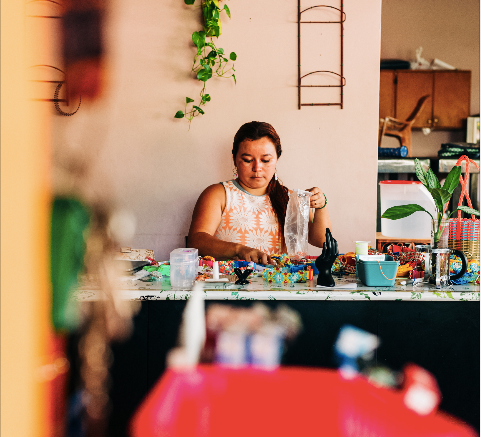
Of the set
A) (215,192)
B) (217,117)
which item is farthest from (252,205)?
(217,117)

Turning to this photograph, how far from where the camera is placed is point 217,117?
2.53 m

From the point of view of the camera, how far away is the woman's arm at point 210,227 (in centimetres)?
191

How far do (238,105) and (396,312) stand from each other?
1615 millimetres

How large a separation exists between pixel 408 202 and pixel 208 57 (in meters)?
1.37

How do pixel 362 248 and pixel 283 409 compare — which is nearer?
pixel 283 409

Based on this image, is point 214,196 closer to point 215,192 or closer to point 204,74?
point 215,192

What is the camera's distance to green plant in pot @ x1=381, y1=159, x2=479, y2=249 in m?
1.38

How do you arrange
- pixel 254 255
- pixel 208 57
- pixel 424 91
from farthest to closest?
1. pixel 424 91
2. pixel 208 57
3. pixel 254 255

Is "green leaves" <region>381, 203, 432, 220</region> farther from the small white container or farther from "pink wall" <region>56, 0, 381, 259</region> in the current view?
"pink wall" <region>56, 0, 381, 259</region>

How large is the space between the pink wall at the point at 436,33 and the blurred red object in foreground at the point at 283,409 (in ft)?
15.4

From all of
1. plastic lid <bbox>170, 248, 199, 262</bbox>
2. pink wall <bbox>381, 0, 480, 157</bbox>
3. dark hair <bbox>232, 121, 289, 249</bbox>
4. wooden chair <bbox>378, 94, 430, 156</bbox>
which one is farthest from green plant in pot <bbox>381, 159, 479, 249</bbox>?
pink wall <bbox>381, 0, 480, 157</bbox>

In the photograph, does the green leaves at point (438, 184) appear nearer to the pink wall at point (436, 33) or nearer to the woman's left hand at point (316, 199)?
the woman's left hand at point (316, 199)

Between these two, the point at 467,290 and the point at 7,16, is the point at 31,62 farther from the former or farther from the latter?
the point at 467,290

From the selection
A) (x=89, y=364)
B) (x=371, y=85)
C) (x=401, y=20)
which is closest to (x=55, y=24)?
(x=371, y=85)
